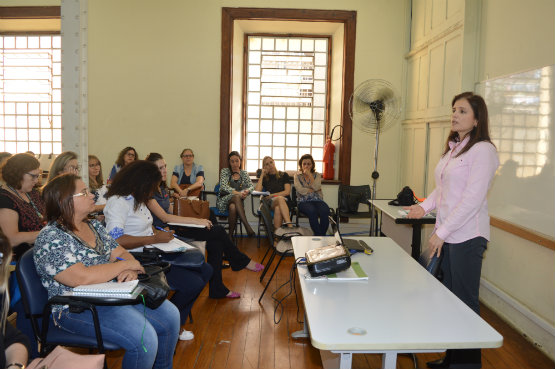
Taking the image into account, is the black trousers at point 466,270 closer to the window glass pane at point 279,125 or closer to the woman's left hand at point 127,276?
the woman's left hand at point 127,276

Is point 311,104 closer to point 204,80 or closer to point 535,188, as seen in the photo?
point 204,80

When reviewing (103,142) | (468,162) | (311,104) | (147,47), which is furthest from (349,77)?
(468,162)

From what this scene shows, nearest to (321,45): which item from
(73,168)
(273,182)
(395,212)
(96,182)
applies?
(273,182)

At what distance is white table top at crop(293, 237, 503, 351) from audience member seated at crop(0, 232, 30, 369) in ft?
3.48

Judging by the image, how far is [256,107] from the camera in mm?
7672

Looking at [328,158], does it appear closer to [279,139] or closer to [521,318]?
[279,139]

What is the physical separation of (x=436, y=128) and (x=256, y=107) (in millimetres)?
3014

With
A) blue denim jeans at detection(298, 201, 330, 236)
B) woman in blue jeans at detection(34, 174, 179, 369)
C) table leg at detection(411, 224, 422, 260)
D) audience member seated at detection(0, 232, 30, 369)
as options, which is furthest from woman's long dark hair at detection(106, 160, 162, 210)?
blue denim jeans at detection(298, 201, 330, 236)

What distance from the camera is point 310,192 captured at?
6.43 meters

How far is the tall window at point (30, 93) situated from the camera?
7738mm

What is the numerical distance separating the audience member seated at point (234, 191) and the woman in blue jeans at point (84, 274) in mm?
3890

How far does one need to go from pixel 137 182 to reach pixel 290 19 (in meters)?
4.45

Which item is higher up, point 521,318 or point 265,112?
point 265,112

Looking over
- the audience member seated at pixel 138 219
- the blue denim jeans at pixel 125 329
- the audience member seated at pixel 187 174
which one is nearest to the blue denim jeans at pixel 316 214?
the audience member seated at pixel 187 174
